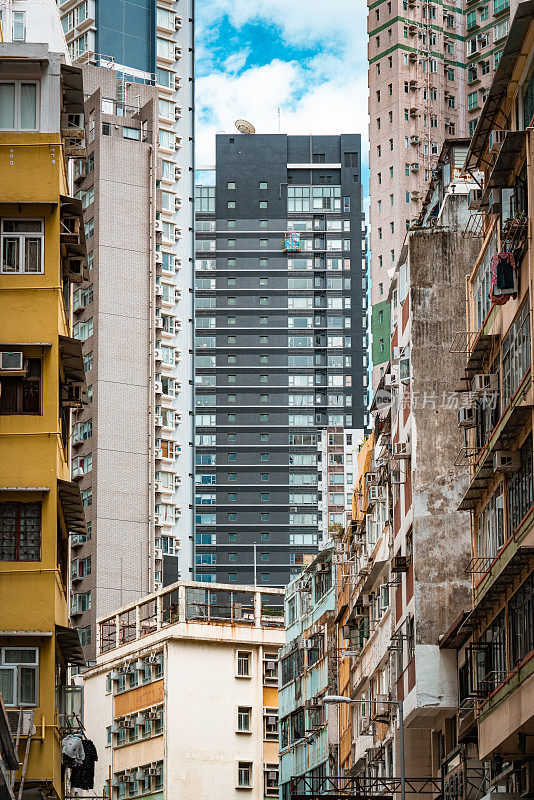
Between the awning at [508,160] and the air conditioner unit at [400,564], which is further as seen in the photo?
the air conditioner unit at [400,564]

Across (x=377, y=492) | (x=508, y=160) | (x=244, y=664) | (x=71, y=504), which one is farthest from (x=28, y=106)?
(x=244, y=664)

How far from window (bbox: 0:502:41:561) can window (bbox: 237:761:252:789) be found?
2031 inches

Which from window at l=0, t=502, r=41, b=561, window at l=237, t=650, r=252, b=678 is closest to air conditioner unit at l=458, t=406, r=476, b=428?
window at l=0, t=502, r=41, b=561

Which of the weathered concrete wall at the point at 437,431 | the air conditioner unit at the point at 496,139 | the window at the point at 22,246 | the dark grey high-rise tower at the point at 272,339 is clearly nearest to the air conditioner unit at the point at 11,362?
the window at the point at 22,246

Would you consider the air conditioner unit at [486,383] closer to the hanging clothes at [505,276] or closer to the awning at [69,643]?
the hanging clothes at [505,276]

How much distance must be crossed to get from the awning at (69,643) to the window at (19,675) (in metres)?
0.95

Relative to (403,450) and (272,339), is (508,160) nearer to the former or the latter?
(403,450)

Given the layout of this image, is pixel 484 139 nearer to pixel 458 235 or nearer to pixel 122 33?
pixel 458 235

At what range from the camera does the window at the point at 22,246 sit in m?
38.5

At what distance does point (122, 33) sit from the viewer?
131 m

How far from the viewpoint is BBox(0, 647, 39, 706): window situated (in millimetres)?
35500

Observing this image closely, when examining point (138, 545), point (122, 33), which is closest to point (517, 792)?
point (138, 545)

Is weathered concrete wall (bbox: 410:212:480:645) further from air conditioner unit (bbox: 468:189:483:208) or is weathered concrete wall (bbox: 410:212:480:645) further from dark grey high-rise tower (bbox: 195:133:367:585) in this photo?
dark grey high-rise tower (bbox: 195:133:367:585)

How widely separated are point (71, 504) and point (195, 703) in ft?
159
